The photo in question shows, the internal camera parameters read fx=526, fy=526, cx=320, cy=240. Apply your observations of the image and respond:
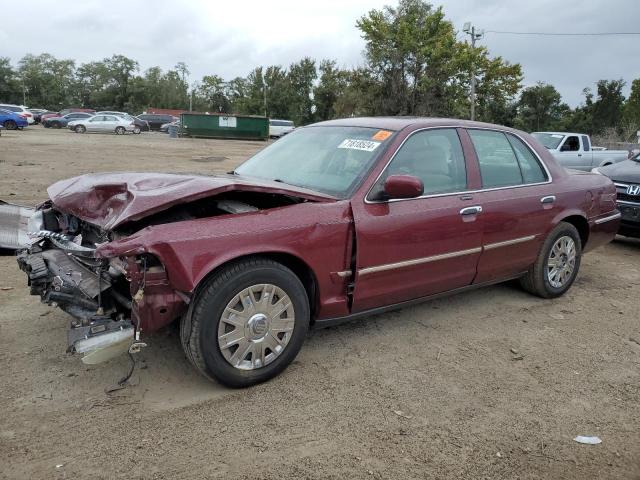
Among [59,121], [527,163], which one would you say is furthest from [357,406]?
[59,121]

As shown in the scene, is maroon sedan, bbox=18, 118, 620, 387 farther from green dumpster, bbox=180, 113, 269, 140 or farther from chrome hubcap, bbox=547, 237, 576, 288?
green dumpster, bbox=180, 113, 269, 140

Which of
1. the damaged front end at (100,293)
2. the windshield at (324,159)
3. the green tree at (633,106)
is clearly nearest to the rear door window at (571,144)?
the windshield at (324,159)

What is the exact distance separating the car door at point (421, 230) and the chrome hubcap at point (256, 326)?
0.59 m

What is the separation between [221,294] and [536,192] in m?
3.08

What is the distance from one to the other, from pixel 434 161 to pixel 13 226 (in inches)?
138

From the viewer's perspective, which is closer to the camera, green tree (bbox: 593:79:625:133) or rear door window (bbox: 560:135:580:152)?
rear door window (bbox: 560:135:580:152)

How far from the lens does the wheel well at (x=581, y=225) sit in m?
5.06

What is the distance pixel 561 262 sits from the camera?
197 inches

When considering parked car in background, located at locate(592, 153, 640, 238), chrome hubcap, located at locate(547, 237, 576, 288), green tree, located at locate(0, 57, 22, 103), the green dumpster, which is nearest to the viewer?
chrome hubcap, located at locate(547, 237, 576, 288)

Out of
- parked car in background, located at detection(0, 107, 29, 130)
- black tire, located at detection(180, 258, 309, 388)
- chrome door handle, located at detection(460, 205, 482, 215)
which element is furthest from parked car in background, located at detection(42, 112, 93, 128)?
black tire, located at detection(180, 258, 309, 388)

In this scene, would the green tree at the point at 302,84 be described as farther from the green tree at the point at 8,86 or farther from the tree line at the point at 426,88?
the green tree at the point at 8,86

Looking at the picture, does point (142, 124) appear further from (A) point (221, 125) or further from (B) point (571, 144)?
(B) point (571, 144)

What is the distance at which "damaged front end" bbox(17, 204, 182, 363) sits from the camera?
282 centimetres

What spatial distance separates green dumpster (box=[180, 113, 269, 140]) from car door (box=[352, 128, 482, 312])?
3618cm
